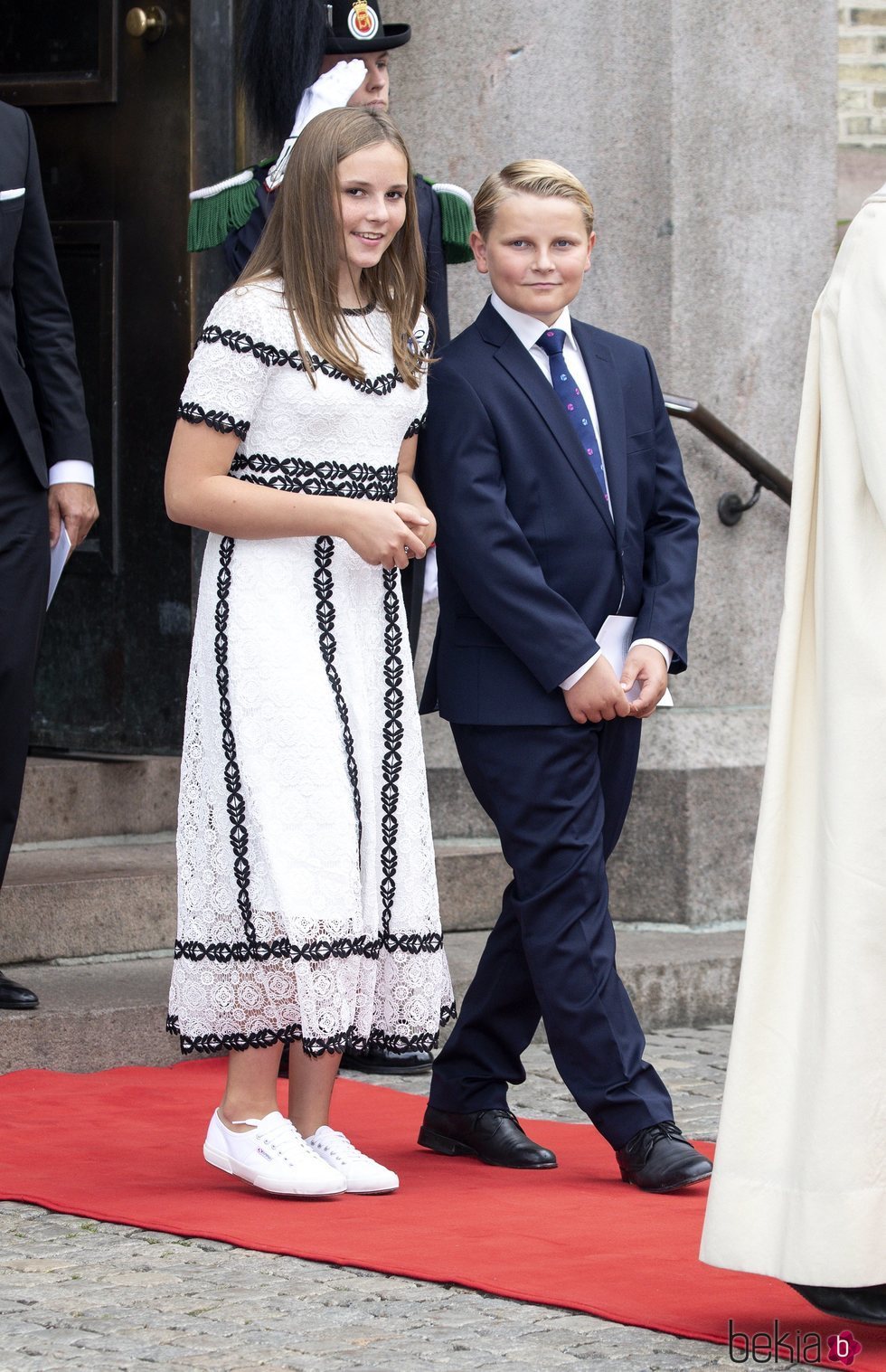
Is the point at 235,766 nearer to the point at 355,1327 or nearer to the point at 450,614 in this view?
the point at 450,614

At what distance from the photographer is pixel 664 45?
6414 millimetres

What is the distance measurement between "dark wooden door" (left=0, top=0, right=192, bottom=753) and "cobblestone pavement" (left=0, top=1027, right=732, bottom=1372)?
289 cm

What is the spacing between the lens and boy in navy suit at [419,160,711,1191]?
4070mm

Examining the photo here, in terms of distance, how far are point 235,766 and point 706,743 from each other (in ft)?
8.94

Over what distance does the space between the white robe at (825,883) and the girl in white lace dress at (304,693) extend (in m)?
0.97

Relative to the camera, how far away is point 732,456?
644 centimetres

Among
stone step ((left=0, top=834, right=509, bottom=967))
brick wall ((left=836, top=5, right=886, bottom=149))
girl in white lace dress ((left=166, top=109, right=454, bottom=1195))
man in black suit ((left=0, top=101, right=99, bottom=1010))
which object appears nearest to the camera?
girl in white lace dress ((left=166, top=109, right=454, bottom=1195))

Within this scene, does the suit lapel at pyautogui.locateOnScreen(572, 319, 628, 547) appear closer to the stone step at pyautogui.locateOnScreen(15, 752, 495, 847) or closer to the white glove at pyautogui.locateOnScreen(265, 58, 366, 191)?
the white glove at pyautogui.locateOnScreen(265, 58, 366, 191)

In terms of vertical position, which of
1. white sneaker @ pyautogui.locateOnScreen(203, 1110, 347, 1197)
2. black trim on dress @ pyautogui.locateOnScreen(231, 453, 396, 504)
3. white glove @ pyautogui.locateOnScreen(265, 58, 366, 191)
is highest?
white glove @ pyautogui.locateOnScreen(265, 58, 366, 191)

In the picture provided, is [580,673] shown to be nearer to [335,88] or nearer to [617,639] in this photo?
[617,639]

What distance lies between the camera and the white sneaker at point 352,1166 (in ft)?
13.1

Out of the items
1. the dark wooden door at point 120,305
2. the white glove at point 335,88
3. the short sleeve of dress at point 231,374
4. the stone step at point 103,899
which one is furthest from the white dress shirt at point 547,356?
the dark wooden door at point 120,305

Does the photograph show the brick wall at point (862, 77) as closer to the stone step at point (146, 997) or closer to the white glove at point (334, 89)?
the stone step at point (146, 997)

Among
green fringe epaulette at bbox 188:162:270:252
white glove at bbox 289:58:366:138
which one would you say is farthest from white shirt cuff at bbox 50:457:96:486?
white glove at bbox 289:58:366:138
